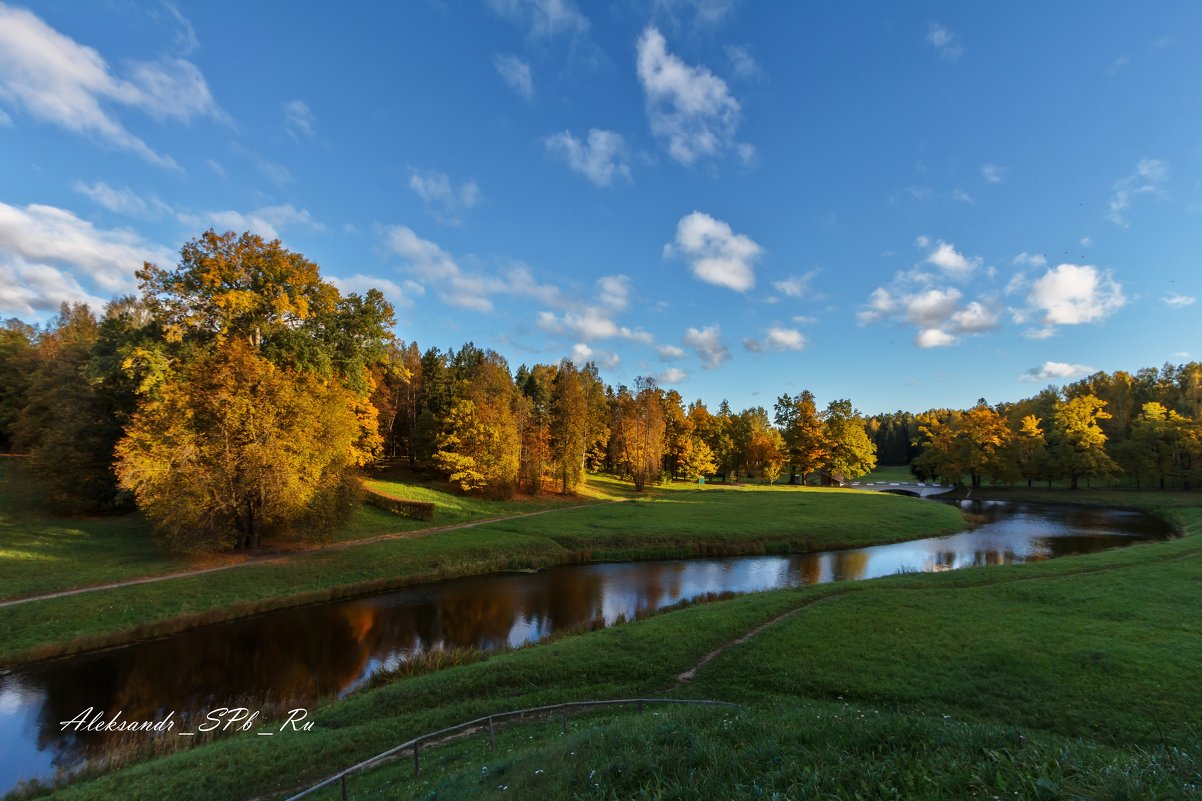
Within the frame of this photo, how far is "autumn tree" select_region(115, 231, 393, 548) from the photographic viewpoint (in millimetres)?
24469

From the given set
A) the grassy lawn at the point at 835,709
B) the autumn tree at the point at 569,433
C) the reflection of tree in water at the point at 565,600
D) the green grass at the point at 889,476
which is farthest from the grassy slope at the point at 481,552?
the green grass at the point at 889,476

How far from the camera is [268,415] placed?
85.9ft

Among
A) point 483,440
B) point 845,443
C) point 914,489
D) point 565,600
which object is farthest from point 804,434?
point 565,600

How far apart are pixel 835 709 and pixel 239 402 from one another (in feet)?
93.3

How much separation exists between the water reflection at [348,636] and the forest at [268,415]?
8.55m

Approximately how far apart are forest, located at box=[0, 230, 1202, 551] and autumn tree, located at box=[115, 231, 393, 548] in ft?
0.27

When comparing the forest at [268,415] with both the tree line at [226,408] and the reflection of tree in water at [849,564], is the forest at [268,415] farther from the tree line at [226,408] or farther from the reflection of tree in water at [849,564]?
the reflection of tree in water at [849,564]

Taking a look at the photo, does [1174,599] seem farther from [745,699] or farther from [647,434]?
[647,434]

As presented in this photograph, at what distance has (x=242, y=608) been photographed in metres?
21.3

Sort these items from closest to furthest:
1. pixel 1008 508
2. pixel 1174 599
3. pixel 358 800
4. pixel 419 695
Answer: pixel 358 800, pixel 419 695, pixel 1174 599, pixel 1008 508

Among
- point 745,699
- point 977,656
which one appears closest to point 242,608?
point 745,699

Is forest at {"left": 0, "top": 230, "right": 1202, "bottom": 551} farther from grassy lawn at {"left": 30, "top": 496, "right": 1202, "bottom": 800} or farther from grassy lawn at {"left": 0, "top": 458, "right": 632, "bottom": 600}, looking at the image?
grassy lawn at {"left": 30, "top": 496, "right": 1202, "bottom": 800}

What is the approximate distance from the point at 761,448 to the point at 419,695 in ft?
252

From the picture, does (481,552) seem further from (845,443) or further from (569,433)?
(845,443)
